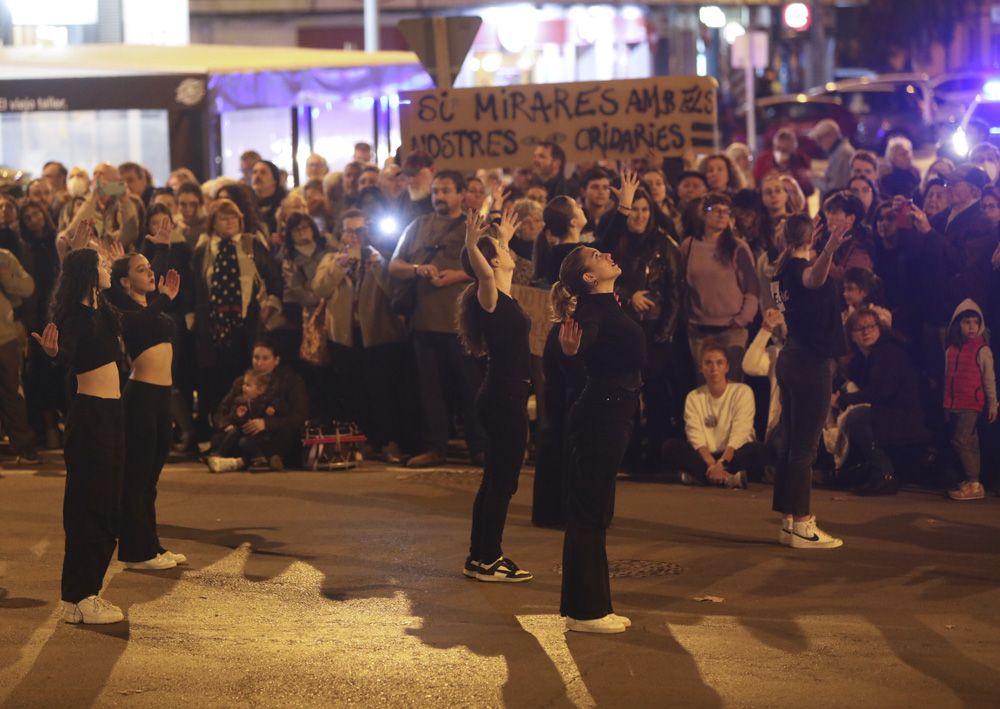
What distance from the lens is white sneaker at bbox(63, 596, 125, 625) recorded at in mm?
7996

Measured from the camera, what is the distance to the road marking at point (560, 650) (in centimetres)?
681

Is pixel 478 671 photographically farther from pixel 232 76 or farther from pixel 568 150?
pixel 232 76

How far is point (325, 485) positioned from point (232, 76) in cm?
963

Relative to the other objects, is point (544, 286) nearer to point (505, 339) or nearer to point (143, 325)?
point (505, 339)

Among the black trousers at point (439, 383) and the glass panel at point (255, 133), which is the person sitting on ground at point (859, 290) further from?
the glass panel at point (255, 133)

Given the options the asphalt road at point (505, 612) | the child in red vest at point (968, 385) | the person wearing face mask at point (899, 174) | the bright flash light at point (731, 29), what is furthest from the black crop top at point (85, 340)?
the bright flash light at point (731, 29)

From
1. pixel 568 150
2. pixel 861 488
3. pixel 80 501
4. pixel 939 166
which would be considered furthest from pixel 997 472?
pixel 80 501

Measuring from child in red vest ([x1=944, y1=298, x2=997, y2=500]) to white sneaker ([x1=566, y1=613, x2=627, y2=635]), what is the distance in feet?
14.3

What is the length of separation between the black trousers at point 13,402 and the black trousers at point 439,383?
3061 mm

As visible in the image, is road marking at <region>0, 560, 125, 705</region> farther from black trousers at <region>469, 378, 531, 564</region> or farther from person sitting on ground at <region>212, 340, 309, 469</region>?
person sitting on ground at <region>212, 340, 309, 469</region>

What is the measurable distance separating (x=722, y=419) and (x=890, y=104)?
75.5ft

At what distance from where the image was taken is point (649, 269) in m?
11.9

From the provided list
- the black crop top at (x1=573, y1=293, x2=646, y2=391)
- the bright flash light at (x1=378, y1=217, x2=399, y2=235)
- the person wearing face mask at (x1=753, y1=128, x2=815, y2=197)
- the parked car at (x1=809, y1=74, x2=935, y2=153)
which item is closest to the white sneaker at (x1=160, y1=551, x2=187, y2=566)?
the black crop top at (x1=573, y1=293, x2=646, y2=391)

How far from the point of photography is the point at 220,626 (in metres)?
7.96
